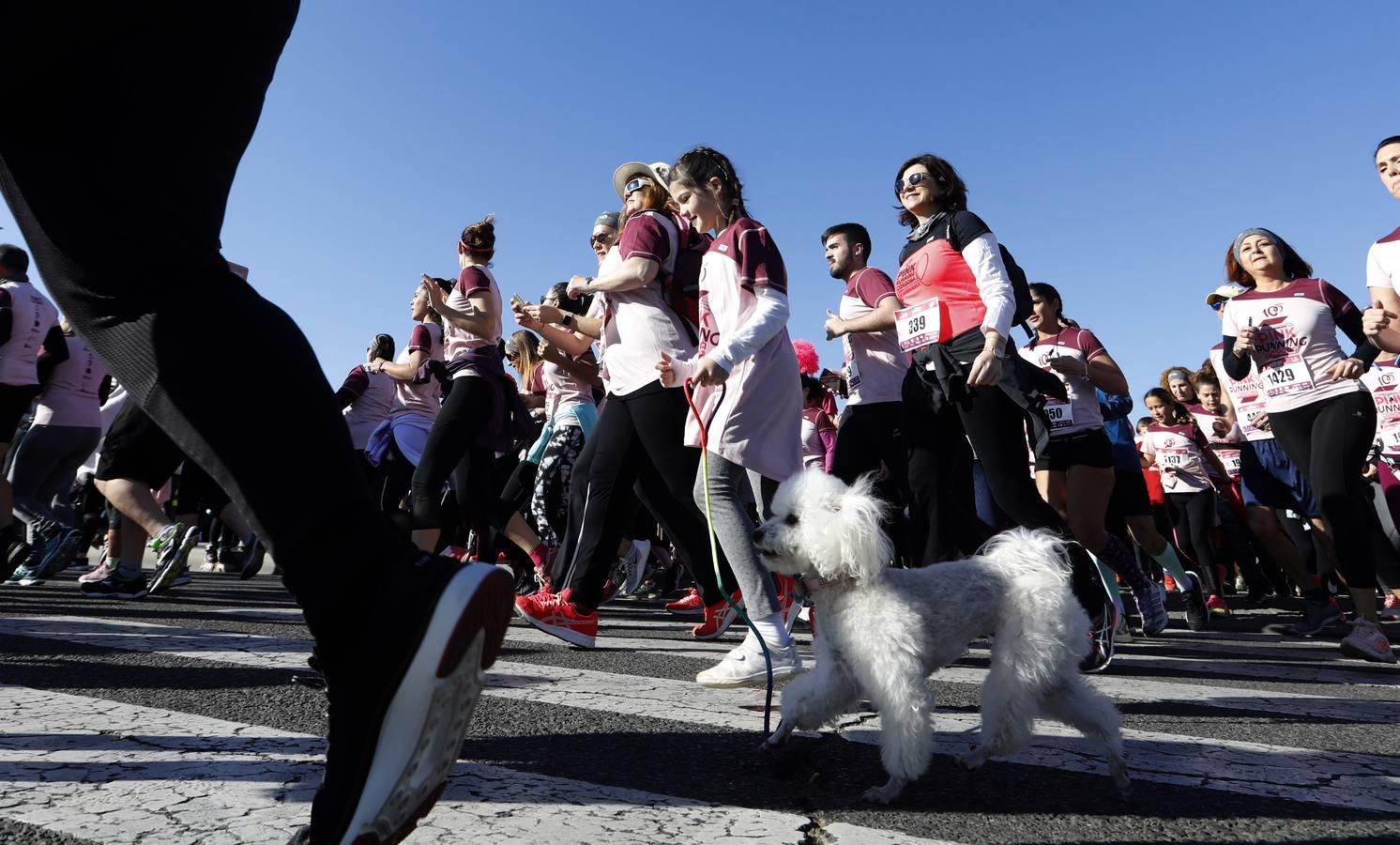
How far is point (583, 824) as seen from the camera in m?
1.84

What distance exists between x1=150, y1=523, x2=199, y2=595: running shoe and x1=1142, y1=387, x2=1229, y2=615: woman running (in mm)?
9637

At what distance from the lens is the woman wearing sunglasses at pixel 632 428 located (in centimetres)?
441

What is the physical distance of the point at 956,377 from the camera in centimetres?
454

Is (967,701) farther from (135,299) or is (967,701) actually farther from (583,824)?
(135,299)

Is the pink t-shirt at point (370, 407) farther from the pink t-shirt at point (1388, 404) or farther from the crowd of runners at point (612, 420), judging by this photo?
the pink t-shirt at point (1388, 404)

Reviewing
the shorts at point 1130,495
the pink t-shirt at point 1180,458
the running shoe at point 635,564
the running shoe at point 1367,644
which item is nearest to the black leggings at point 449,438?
the running shoe at point 635,564

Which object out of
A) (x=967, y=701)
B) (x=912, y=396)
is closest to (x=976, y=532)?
(x=912, y=396)

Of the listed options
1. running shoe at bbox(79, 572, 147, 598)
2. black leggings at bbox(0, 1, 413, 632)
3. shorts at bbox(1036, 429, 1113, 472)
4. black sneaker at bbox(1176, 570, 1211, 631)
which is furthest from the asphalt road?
black sneaker at bbox(1176, 570, 1211, 631)

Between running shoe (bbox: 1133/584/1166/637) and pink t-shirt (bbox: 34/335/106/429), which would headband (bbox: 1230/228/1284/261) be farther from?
pink t-shirt (bbox: 34/335/106/429)

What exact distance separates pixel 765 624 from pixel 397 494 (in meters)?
6.19

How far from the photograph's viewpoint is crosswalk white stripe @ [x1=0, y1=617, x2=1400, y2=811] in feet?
7.86

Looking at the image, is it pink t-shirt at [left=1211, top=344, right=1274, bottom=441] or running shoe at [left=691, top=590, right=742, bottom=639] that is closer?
running shoe at [left=691, top=590, right=742, bottom=639]

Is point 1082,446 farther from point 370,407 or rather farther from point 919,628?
point 370,407

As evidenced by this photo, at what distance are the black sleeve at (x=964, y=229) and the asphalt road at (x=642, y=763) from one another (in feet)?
6.69
